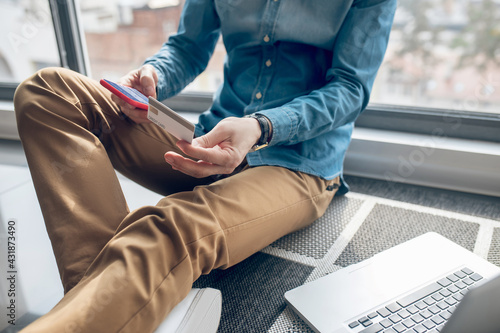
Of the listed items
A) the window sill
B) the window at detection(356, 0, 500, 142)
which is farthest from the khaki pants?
the window at detection(356, 0, 500, 142)

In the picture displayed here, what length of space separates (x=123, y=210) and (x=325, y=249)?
17.5 inches

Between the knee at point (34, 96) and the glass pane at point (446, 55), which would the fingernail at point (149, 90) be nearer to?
the knee at point (34, 96)

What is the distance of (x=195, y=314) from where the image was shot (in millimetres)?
547

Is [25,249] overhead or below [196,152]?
below

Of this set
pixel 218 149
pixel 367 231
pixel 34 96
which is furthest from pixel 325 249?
pixel 34 96

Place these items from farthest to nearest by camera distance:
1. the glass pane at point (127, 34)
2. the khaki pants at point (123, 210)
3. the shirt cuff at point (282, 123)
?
the glass pane at point (127, 34)
the shirt cuff at point (282, 123)
the khaki pants at point (123, 210)

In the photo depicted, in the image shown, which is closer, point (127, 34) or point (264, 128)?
point (264, 128)

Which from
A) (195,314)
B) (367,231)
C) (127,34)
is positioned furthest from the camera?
(127,34)

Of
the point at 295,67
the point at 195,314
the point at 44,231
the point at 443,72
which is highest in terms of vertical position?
the point at 295,67

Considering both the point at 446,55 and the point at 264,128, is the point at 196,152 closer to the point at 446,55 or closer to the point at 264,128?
the point at 264,128

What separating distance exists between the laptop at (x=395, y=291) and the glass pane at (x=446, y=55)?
0.62 meters

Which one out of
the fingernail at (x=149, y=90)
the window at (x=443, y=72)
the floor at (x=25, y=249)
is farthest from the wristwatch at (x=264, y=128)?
→ the window at (x=443, y=72)

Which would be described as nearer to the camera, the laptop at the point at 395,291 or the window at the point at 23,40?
the laptop at the point at 395,291

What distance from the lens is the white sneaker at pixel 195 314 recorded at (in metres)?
0.52
